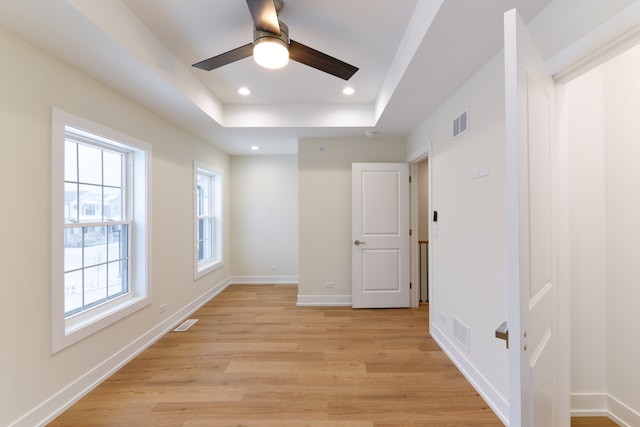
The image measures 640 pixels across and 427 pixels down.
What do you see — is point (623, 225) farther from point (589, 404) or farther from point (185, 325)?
point (185, 325)

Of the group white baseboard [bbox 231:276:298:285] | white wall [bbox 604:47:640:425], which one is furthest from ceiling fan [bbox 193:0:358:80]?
white baseboard [bbox 231:276:298:285]

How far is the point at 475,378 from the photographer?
83.0 inches

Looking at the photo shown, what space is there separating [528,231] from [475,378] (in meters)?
1.78

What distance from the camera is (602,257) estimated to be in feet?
5.79

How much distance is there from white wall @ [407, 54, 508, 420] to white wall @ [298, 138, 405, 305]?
1.26 m

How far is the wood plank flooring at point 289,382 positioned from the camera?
1.81m

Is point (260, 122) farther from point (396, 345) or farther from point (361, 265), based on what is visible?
point (396, 345)

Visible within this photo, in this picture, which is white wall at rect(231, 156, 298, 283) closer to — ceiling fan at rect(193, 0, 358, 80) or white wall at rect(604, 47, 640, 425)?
ceiling fan at rect(193, 0, 358, 80)

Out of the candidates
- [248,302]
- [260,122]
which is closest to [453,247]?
[260,122]

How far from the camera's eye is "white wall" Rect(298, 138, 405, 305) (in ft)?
13.2

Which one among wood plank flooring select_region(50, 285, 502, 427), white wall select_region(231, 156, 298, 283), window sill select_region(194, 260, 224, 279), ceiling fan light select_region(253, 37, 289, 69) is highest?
ceiling fan light select_region(253, 37, 289, 69)

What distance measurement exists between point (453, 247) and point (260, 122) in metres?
2.67

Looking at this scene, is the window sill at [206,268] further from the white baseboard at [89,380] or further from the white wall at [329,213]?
the white wall at [329,213]

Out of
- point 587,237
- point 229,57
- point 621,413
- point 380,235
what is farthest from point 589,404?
point 229,57
